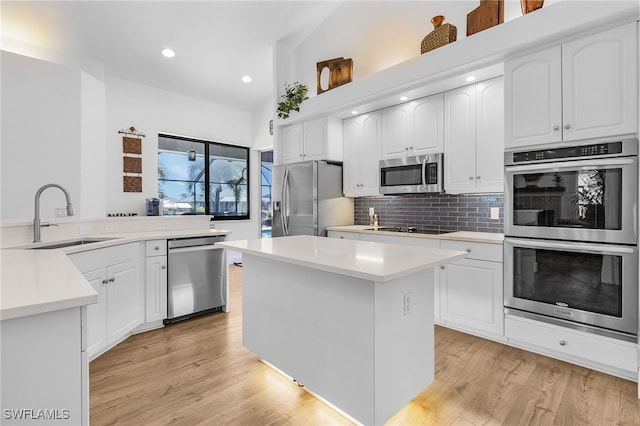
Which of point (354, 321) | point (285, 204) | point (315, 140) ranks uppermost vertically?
point (315, 140)

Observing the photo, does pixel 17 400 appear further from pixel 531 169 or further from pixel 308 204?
pixel 308 204

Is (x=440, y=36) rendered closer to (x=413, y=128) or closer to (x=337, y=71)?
(x=413, y=128)

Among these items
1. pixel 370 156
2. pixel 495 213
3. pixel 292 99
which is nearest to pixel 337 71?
pixel 292 99

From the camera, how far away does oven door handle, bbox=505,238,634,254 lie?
82.7 inches

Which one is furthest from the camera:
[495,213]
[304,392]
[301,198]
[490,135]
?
[301,198]

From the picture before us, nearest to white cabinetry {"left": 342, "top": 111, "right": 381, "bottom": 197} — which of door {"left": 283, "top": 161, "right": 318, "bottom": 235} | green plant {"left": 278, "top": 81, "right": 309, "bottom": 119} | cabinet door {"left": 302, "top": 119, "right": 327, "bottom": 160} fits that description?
cabinet door {"left": 302, "top": 119, "right": 327, "bottom": 160}

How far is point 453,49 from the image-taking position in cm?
288

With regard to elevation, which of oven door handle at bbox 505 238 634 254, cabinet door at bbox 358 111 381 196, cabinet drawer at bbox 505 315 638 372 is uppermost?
cabinet door at bbox 358 111 381 196

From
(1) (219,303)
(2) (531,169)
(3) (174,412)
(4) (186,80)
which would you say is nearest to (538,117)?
(2) (531,169)

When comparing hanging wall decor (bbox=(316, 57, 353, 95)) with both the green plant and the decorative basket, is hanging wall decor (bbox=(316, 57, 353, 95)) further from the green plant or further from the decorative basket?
the decorative basket

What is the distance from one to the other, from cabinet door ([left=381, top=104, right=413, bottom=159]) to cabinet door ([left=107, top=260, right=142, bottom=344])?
2886 mm

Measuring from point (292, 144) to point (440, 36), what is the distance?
7.76 feet

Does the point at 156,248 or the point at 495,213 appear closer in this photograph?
the point at 156,248

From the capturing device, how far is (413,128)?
11.6 ft
